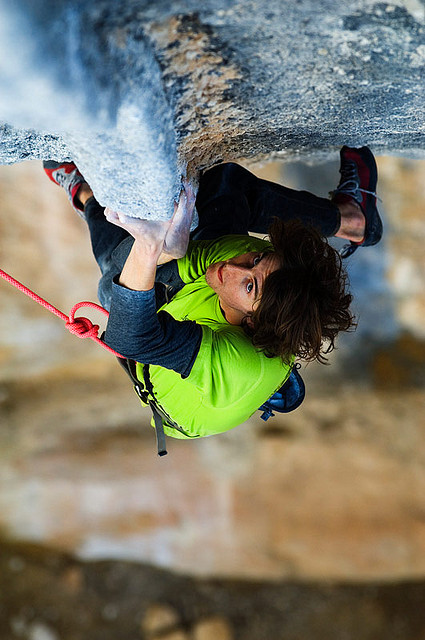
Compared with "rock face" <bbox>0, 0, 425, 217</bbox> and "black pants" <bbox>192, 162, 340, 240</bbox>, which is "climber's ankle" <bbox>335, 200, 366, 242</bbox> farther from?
"rock face" <bbox>0, 0, 425, 217</bbox>

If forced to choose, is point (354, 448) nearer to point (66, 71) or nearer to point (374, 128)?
point (374, 128)

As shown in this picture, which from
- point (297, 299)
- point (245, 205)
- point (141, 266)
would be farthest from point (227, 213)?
point (141, 266)

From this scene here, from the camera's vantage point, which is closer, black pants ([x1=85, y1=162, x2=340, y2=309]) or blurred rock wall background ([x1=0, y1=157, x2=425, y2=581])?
black pants ([x1=85, y1=162, x2=340, y2=309])

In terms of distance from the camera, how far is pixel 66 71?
65 cm

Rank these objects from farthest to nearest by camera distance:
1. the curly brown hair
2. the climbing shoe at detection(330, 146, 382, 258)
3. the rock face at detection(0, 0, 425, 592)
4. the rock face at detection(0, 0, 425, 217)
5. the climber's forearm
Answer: the rock face at detection(0, 0, 425, 592) < the climbing shoe at detection(330, 146, 382, 258) < the curly brown hair < the climber's forearm < the rock face at detection(0, 0, 425, 217)

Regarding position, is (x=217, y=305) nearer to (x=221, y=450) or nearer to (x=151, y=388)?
(x=151, y=388)

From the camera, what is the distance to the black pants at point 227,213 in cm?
130

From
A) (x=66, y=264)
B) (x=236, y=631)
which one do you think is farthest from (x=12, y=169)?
(x=236, y=631)

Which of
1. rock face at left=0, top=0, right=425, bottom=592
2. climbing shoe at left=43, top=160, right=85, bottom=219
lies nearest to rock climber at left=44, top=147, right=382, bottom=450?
climbing shoe at left=43, top=160, right=85, bottom=219

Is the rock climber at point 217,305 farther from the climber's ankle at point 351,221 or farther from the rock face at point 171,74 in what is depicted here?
the climber's ankle at point 351,221

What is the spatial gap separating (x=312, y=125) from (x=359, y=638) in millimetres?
2688

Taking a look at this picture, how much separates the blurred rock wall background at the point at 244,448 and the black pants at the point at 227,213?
49.3 inches

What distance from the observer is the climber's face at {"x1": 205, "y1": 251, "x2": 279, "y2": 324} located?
3.50 ft

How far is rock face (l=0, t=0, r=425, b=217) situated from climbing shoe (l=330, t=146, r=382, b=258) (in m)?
0.48
